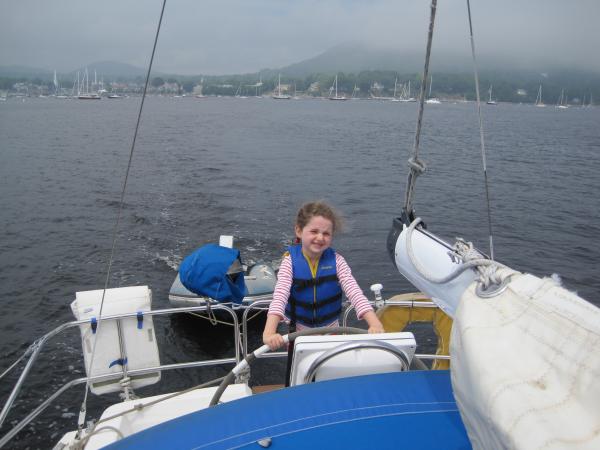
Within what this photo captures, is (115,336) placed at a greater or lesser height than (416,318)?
greater

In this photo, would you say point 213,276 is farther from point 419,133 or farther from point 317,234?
point 419,133

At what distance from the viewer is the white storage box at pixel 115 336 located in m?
3.95

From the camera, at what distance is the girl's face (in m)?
3.64

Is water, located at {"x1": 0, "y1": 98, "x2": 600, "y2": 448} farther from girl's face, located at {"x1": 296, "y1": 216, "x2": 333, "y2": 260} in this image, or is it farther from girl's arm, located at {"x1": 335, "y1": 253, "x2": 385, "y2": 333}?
girl's face, located at {"x1": 296, "y1": 216, "x2": 333, "y2": 260}

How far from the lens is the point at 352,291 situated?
12.2ft

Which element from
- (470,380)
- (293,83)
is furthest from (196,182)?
(293,83)

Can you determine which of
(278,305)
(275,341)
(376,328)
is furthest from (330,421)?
(278,305)

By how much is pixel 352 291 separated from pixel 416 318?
1.76 metres

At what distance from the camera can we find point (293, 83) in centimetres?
19388

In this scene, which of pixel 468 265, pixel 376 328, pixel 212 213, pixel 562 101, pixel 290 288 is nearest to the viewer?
pixel 468 265

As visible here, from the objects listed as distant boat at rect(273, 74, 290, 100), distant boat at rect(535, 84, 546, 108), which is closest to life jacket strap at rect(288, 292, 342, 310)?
distant boat at rect(273, 74, 290, 100)

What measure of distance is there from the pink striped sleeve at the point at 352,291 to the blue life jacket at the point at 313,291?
0.05 meters

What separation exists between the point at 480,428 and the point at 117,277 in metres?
11.7

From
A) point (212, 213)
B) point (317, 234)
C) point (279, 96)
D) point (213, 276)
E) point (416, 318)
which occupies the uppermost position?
point (279, 96)
